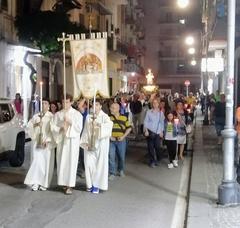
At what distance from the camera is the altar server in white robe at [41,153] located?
11.2m

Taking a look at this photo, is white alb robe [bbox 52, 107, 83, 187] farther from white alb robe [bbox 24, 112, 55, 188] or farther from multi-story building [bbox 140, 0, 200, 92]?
multi-story building [bbox 140, 0, 200, 92]

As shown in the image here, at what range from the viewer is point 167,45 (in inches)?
4013

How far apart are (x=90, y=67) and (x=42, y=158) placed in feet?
6.75

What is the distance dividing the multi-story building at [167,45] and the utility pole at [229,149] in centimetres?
9042

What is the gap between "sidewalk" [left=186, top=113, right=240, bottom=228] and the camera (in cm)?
833

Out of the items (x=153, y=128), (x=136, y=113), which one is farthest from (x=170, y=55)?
(x=153, y=128)

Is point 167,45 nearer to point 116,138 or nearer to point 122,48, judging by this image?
point 122,48

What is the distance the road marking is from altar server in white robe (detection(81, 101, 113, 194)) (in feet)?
4.79

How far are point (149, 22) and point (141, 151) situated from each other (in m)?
84.6

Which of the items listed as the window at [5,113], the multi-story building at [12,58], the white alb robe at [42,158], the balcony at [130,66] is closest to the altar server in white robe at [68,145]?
the white alb robe at [42,158]

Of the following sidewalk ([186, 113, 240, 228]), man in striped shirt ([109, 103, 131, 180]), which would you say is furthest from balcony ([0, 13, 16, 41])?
man in striped shirt ([109, 103, 131, 180])

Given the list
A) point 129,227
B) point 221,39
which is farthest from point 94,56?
point 221,39

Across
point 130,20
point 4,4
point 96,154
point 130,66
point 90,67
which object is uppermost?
point 130,20

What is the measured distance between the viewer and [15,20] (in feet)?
86.8
